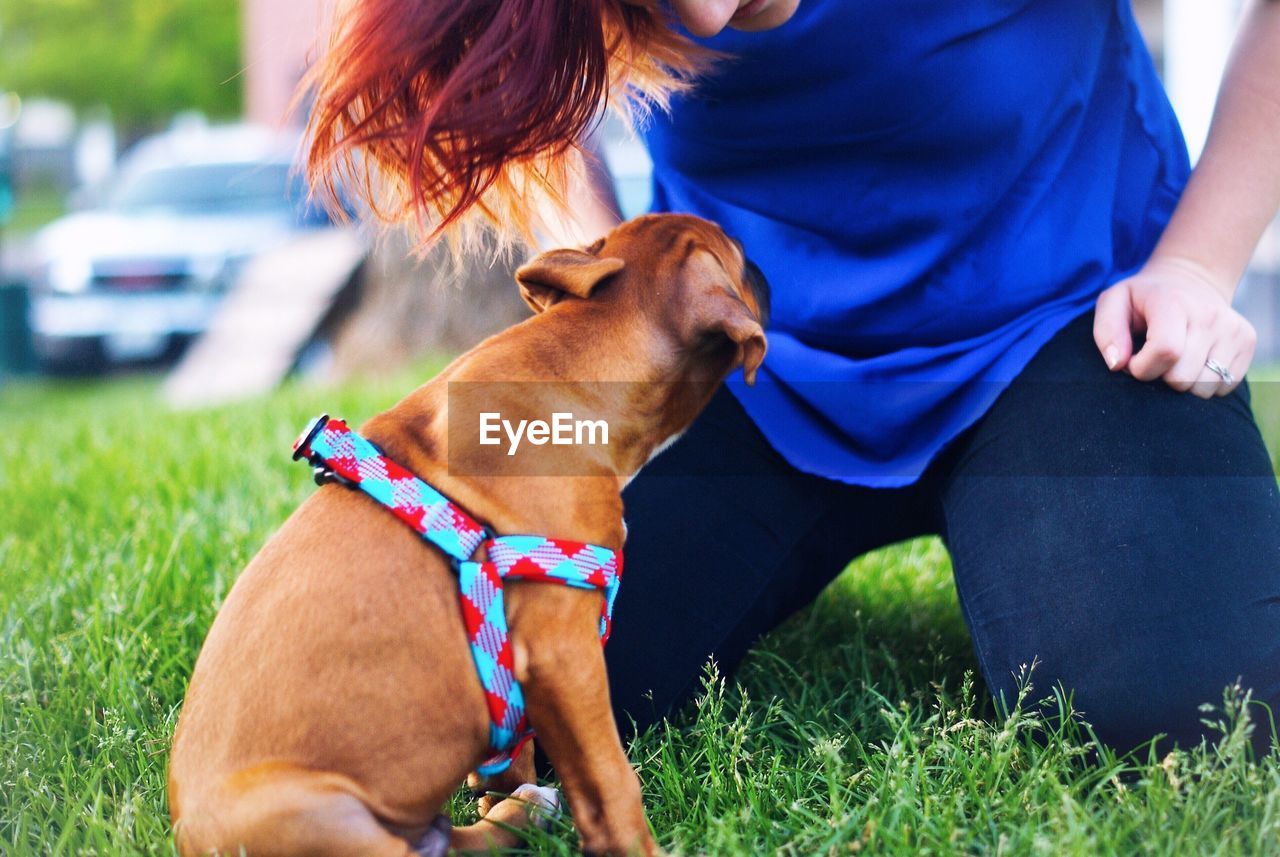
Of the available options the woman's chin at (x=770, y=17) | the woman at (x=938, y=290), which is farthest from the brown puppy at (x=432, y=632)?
the woman's chin at (x=770, y=17)

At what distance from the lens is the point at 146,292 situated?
33.4ft

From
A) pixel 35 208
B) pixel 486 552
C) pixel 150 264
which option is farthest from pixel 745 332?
pixel 35 208

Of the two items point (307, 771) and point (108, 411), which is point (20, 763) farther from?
point (108, 411)

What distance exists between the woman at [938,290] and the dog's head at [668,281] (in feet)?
0.72

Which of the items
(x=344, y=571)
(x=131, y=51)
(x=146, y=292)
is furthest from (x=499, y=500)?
(x=131, y=51)

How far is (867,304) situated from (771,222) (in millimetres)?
259

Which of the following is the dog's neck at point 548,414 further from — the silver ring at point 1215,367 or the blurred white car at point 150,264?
the blurred white car at point 150,264

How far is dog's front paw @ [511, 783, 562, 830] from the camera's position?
1.84m

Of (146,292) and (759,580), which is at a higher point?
Result: (759,580)

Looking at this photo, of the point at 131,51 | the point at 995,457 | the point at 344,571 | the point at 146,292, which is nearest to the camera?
the point at 344,571

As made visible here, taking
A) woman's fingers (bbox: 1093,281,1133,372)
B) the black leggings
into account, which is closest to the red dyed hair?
the black leggings

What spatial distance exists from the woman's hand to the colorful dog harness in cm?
101

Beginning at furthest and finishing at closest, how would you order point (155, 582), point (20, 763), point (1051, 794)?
1. point (155, 582)
2. point (20, 763)
3. point (1051, 794)

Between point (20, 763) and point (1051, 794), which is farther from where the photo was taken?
point (20, 763)
